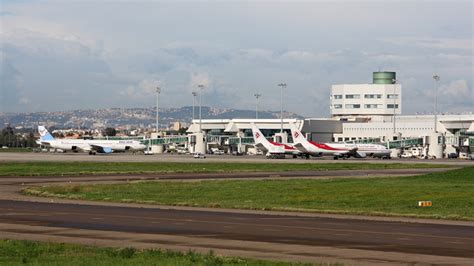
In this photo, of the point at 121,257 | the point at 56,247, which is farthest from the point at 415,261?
the point at 56,247

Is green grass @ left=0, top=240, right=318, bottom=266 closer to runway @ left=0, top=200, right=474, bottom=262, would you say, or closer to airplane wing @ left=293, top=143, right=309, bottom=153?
runway @ left=0, top=200, right=474, bottom=262

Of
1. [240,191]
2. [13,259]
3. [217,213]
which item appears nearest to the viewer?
[13,259]

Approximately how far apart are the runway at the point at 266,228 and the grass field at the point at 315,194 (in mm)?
5962

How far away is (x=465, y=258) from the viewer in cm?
2916

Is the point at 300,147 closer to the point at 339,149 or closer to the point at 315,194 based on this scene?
the point at 339,149

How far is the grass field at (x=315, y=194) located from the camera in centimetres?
5209

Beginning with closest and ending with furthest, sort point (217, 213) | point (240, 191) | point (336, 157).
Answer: point (217, 213) → point (240, 191) → point (336, 157)

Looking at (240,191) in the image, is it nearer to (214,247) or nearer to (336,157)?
(214,247)

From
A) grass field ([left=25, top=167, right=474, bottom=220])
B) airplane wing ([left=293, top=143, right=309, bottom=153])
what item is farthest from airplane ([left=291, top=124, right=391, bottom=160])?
grass field ([left=25, top=167, right=474, bottom=220])

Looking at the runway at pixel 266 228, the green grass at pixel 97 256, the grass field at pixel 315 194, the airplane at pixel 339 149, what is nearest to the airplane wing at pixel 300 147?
the airplane at pixel 339 149

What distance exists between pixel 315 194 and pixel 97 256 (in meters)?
35.0

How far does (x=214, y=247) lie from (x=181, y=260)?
180 inches

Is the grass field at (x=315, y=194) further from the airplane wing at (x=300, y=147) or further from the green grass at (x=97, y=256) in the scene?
the airplane wing at (x=300, y=147)

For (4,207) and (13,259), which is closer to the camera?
(13,259)
